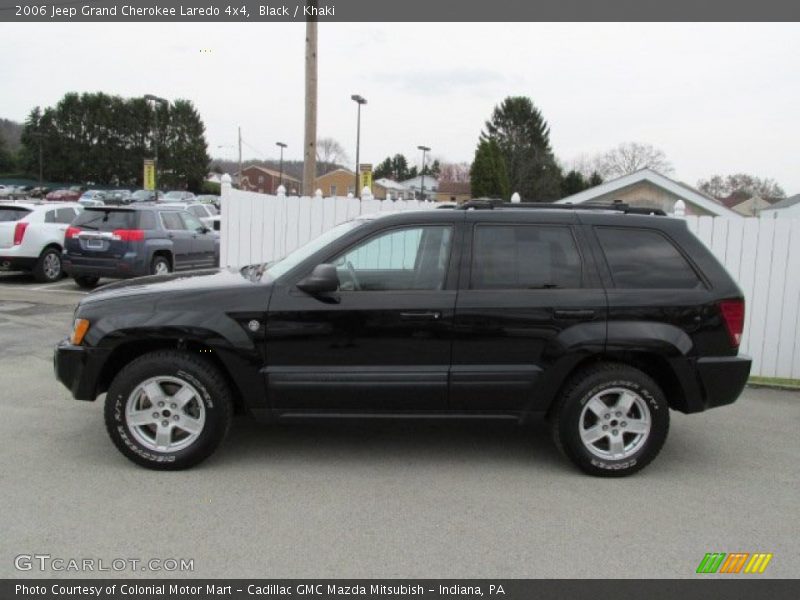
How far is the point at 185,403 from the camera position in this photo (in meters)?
4.51

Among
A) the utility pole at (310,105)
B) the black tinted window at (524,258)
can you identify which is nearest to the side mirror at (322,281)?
the black tinted window at (524,258)

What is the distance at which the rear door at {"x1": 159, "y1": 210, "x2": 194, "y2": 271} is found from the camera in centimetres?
1379

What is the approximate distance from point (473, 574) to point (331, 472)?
150 centimetres

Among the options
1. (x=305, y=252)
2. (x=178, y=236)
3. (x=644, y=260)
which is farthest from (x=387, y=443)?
(x=178, y=236)

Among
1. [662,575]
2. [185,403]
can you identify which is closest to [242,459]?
[185,403]

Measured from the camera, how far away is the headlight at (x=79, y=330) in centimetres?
452

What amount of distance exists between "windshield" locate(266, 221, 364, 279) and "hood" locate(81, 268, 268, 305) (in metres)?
0.13

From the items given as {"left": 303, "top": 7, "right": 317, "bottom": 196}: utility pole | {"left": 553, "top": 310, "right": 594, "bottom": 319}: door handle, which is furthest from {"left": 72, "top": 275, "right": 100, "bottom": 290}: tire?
{"left": 553, "top": 310, "right": 594, "bottom": 319}: door handle

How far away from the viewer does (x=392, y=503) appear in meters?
4.14

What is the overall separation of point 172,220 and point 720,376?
11852 millimetres

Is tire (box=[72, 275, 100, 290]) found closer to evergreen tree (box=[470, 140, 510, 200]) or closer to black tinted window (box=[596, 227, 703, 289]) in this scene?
black tinted window (box=[596, 227, 703, 289])

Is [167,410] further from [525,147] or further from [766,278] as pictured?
[525,147]

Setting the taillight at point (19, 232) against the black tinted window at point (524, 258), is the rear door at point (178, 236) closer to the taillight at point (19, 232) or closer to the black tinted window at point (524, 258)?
the taillight at point (19, 232)

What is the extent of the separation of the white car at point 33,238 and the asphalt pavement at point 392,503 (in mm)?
9000
